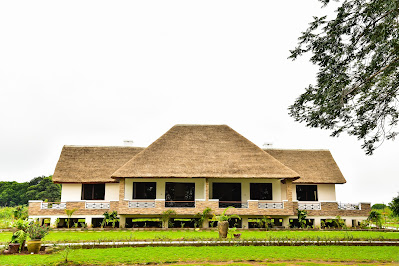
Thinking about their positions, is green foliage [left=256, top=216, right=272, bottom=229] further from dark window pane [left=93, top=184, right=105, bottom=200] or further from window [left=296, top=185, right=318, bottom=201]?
dark window pane [left=93, top=184, right=105, bottom=200]

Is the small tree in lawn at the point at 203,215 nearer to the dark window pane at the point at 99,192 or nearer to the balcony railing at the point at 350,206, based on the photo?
the dark window pane at the point at 99,192

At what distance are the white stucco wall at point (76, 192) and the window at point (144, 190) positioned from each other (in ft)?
6.29

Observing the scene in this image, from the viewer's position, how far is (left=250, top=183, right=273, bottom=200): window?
23.1 meters

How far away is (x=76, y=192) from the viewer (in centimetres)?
2375

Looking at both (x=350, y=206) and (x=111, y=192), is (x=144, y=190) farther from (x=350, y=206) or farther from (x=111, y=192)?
(x=350, y=206)

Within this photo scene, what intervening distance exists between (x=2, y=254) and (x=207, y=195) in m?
12.2

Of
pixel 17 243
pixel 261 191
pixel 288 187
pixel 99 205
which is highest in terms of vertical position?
pixel 288 187

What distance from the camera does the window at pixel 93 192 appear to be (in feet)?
78.4

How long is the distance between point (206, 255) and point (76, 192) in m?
15.4

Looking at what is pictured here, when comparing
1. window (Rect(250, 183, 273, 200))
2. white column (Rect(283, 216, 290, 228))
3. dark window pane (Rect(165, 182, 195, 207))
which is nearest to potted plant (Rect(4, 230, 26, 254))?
dark window pane (Rect(165, 182, 195, 207))

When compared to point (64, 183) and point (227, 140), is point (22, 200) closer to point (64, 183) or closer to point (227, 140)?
Result: point (64, 183)

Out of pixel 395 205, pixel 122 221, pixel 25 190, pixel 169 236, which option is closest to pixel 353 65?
pixel 395 205

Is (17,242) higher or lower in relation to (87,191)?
lower

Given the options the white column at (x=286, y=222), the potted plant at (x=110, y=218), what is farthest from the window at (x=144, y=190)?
the white column at (x=286, y=222)
